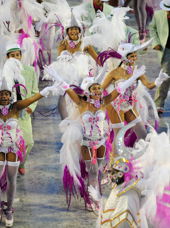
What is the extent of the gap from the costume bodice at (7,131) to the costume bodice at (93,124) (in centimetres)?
76

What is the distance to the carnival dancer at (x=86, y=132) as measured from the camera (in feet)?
21.0

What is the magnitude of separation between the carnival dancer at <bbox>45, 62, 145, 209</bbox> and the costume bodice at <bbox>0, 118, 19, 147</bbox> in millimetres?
644

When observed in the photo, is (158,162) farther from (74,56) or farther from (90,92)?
(74,56)

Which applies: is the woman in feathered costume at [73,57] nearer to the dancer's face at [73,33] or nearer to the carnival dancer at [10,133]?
the dancer's face at [73,33]

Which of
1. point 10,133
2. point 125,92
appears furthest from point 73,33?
point 10,133

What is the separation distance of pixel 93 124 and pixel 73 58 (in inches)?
61.7

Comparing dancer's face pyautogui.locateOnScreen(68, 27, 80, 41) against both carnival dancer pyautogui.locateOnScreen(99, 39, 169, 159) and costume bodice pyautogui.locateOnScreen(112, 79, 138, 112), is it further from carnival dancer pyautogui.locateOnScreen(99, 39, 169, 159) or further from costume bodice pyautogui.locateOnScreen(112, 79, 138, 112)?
costume bodice pyautogui.locateOnScreen(112, 79, 138, 112)

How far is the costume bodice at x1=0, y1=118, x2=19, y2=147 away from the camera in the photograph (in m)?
6.10

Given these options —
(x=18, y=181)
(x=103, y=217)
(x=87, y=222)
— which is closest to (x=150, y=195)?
(x=103, y=217)

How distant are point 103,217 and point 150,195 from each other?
479 mm

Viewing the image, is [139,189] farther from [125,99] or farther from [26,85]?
[26,85]

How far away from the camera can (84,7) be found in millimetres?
8641

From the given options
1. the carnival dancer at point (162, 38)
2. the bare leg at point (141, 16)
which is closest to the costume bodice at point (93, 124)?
the carnival dancer at point (162, 38)

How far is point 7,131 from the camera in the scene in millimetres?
6125
